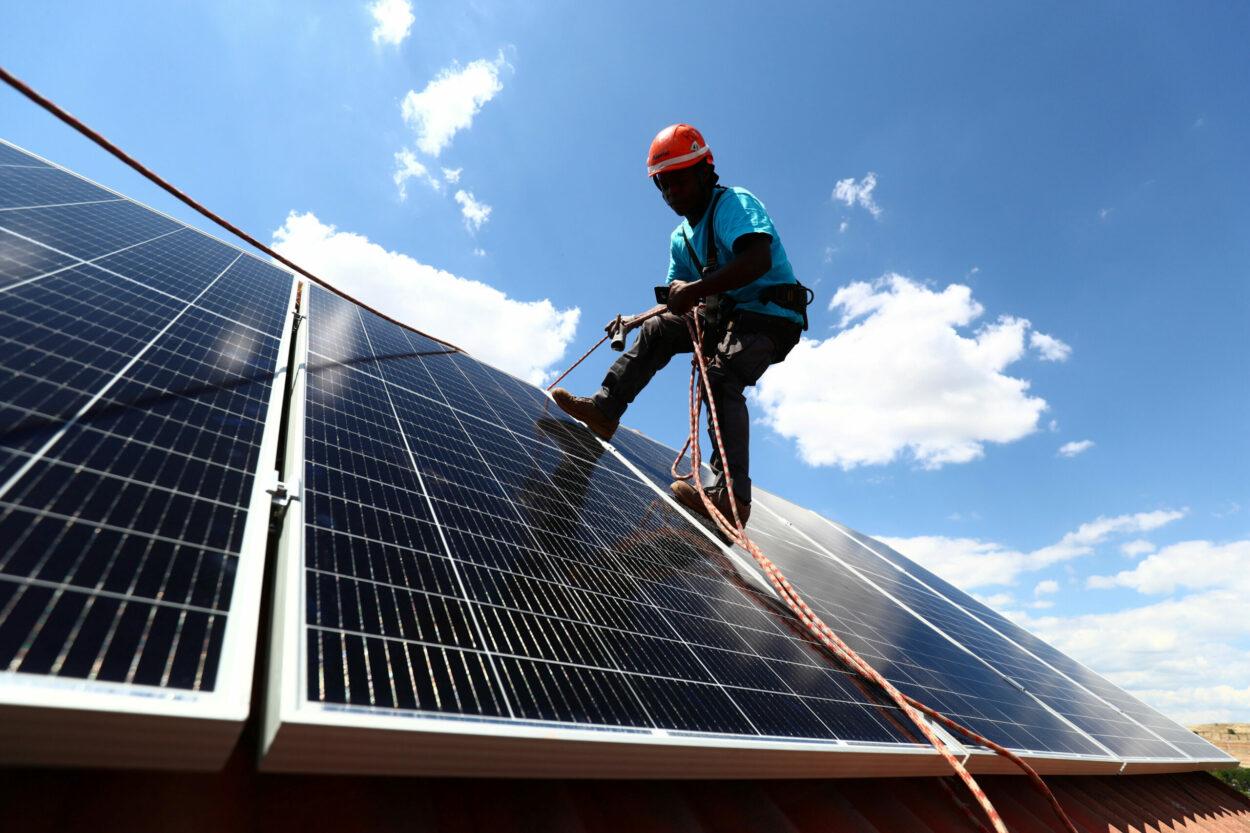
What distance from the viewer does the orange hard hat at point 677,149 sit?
530 cm

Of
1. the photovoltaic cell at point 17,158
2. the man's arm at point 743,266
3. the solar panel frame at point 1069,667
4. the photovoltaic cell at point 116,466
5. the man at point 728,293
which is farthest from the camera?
the photovoltaic cell at point 17,158

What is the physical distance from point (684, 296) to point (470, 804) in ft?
13.4

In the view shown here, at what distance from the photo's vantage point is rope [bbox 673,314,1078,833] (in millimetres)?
2887

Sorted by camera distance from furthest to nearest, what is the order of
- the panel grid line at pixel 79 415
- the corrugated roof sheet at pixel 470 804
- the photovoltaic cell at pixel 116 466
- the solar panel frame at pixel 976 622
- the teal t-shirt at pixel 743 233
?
1. the solar panel frame at pixel 976 622
2. the teal t-shirt at pixel 743 233
3. the panel grid line at pixel 79 415
4. the corrugated roof sheet at pixel 470 804
5. the photovoltaic cell at pixel 116 466

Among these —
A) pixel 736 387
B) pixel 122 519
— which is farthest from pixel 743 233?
pixel 122 519

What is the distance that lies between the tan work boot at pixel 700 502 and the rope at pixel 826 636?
6 cm

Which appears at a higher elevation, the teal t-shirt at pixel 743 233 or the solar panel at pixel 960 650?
the teal t-shirt at pixel 743 233

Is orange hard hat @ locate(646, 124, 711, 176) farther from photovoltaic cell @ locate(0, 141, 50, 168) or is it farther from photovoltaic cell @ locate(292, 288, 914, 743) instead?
photovoltaic cell @ locate(0, 141, 50, 168)

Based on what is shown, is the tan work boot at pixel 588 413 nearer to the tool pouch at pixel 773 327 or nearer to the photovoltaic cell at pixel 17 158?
the tool pouch at pixel 773 327

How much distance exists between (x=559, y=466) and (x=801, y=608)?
2.00 meters

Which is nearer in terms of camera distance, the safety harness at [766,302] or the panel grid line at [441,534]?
the panel grid line at [441,534]

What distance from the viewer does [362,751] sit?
52.2 inches

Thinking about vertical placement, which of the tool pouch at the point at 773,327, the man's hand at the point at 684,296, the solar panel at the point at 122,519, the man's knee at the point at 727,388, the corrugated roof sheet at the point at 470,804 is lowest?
the corrugated roof sheet at the point at 470,804

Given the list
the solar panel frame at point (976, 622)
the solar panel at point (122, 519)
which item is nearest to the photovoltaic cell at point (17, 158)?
the solar panel at point (122, 519)
